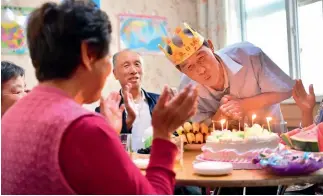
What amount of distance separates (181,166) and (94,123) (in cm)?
70

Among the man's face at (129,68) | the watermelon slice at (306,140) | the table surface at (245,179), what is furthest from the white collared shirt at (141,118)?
the table surface at (245,179)

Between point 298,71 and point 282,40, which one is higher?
point 282,40

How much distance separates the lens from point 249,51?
7.50ft

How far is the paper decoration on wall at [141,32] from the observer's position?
3.84m

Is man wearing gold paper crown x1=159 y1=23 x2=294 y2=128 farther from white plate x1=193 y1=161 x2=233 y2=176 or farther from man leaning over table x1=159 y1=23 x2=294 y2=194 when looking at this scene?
white plate x1=193 y1=161 x2=233 y2=176

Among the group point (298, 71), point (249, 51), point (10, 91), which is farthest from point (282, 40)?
point (10, 91)

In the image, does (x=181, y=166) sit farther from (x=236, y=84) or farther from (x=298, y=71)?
(x=298, y=71)

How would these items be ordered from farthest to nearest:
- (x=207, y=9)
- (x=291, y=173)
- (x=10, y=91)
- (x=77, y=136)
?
(x=207, y=9)
(x=10, y=91)
(x=291, y=173)
(x=77, y=136)

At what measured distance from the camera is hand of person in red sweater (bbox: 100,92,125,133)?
168 centimetres

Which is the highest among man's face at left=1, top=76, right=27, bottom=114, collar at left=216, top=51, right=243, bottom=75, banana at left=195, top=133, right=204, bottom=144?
collar at left=216, top=51, right=243, bottom=75

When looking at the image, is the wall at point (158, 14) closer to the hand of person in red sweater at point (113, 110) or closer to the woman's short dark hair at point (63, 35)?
the hand of person in red sweater at point (113, 110)

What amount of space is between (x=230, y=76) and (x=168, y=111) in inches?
52.9

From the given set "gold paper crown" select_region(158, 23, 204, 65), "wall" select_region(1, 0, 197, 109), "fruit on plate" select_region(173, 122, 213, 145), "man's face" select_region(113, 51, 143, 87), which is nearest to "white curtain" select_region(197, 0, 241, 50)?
"wall" select_region(1, 0, 197, 109)

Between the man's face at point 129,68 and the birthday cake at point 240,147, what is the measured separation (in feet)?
3.91
